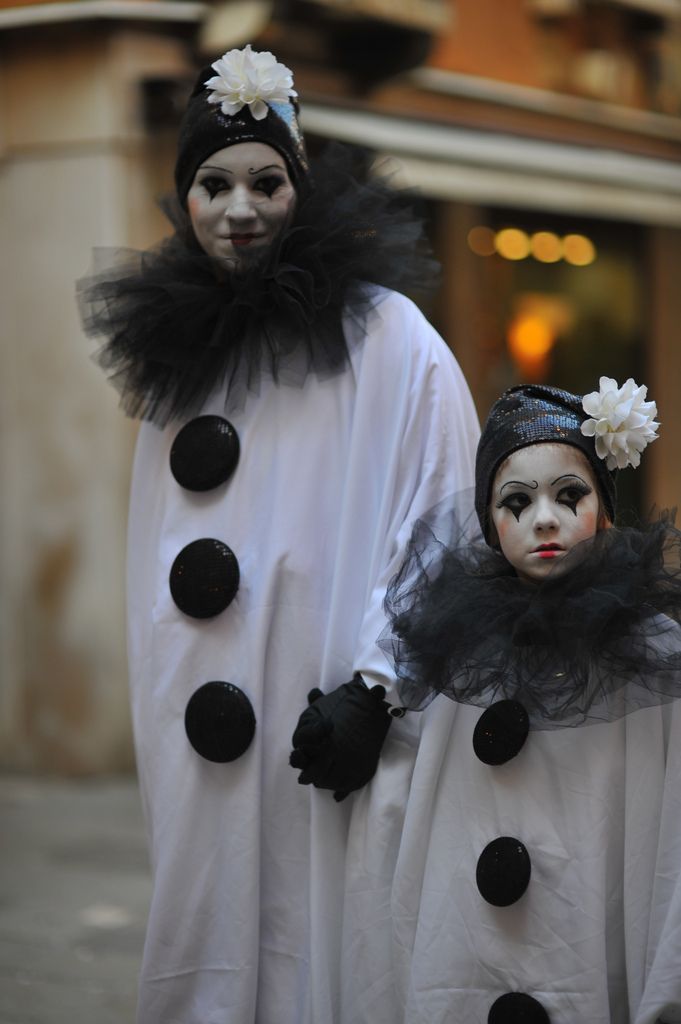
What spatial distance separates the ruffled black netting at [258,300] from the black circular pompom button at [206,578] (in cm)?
33

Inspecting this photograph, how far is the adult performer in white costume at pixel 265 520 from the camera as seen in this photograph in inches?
126

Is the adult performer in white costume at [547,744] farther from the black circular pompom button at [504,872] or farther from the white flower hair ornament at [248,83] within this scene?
the white flower hair ornament at [248,83]

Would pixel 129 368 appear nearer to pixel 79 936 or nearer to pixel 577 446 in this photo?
pixel 577 446

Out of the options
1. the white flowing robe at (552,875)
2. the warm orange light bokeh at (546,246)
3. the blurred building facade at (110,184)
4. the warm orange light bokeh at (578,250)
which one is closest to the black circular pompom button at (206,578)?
the white flowing robe at (552,875)

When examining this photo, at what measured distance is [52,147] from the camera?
7352 mm

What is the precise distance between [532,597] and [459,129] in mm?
6402

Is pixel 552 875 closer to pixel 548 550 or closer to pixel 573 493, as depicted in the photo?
pixel 548 550

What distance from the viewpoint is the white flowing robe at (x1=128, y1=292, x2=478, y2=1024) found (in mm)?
3193

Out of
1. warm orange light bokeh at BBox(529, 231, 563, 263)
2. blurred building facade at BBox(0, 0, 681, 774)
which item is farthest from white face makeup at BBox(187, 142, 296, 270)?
warm orange light bokeh at BBox(529, 231, 563, 263)

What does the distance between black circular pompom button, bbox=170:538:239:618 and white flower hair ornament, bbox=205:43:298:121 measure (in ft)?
3.09

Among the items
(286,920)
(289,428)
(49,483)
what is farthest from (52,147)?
(286,920)

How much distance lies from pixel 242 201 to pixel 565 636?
1.25 metres

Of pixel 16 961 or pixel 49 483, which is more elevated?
pixel 49 483

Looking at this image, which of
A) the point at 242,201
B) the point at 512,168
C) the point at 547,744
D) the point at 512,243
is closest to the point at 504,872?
the point at 547,744
